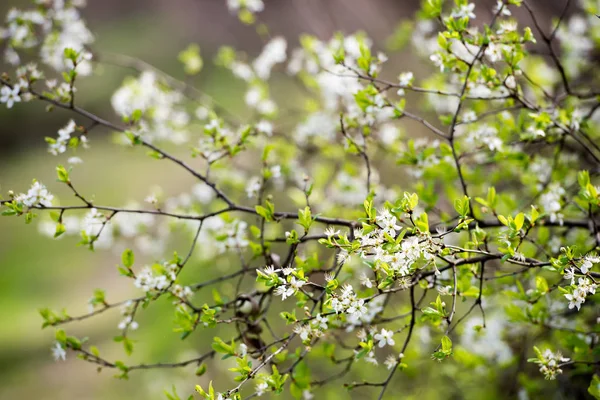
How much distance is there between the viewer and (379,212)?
3.96 ft

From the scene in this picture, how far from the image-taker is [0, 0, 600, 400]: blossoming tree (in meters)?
1.23

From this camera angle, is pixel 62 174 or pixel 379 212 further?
pixel 62 174

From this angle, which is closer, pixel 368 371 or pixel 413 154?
pixel 413 154

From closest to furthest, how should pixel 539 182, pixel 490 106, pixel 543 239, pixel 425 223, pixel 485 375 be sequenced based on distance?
pixel 425 223
pixel 543 239
pixel 539 182
pixel 485 375
pixel 490 106

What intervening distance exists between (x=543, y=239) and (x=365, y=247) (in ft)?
2.78

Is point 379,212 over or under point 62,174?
under

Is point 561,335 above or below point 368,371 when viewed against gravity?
below

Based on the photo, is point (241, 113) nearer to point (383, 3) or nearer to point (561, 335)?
point (383, 3)

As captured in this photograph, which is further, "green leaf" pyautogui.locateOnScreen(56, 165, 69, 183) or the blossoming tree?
"green leaf" pyautogui.locateOnScreen(56, 165, 69, 183)

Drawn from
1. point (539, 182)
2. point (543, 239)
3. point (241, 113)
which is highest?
point (241, 113)

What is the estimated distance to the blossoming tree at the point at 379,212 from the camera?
1.23 metres

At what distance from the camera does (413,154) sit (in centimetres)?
179

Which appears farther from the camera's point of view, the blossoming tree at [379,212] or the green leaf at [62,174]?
the green leaf at [62,174]

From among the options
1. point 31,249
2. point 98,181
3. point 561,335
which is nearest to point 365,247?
point 561,335
